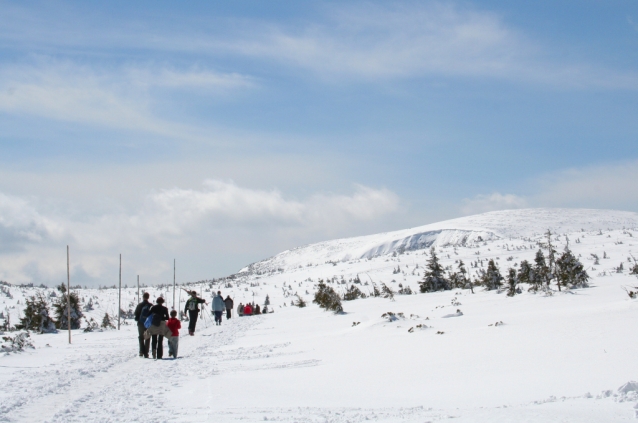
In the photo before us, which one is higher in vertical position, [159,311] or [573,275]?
[573,275]

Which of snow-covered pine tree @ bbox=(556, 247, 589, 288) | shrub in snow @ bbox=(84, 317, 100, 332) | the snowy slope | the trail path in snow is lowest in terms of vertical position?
the trail path in snow

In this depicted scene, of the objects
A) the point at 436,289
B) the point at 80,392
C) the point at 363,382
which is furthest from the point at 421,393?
the point at 436,289

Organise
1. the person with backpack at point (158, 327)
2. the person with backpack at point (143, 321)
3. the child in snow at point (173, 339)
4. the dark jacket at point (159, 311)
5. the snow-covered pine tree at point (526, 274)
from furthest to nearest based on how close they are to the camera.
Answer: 1. the snow-covered pine tree at point (526, 274)
2. the dark jacket at point (159, 311)
3. the person with backpack at point (143, 321)
4. the person with backpack at point (158, 327)
5. the child in snow at point (173, 339)

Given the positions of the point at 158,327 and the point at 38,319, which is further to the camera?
the point at 38,319

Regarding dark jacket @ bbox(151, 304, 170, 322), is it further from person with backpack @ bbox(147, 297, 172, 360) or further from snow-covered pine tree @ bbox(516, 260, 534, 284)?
snow-covered pine tree @ bbox(516, 260, 534, 284)

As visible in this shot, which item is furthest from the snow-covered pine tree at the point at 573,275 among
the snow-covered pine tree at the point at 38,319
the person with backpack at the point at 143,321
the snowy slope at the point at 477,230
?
the snowy slope at the point at 477,230

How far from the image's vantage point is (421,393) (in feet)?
21.1

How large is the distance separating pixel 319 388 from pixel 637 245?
36747mm

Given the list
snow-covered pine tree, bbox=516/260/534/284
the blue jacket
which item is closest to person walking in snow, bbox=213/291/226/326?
the blue jacket

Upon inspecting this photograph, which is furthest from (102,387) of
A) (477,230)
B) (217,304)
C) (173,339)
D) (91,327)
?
(477,230)

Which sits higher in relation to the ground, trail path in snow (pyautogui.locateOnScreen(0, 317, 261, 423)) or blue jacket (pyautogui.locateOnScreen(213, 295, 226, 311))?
blue jacket (pyautogui.locateOnScreen(213, 295, 226, 311))

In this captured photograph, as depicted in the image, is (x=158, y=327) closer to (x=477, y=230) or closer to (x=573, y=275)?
(x=573, y=275)

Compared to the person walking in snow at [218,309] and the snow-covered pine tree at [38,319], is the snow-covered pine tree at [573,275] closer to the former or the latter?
the person walking in snow at [218,309]

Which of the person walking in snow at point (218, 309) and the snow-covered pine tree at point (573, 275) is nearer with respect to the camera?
the snow-covered pine tree at point (573, 275)
